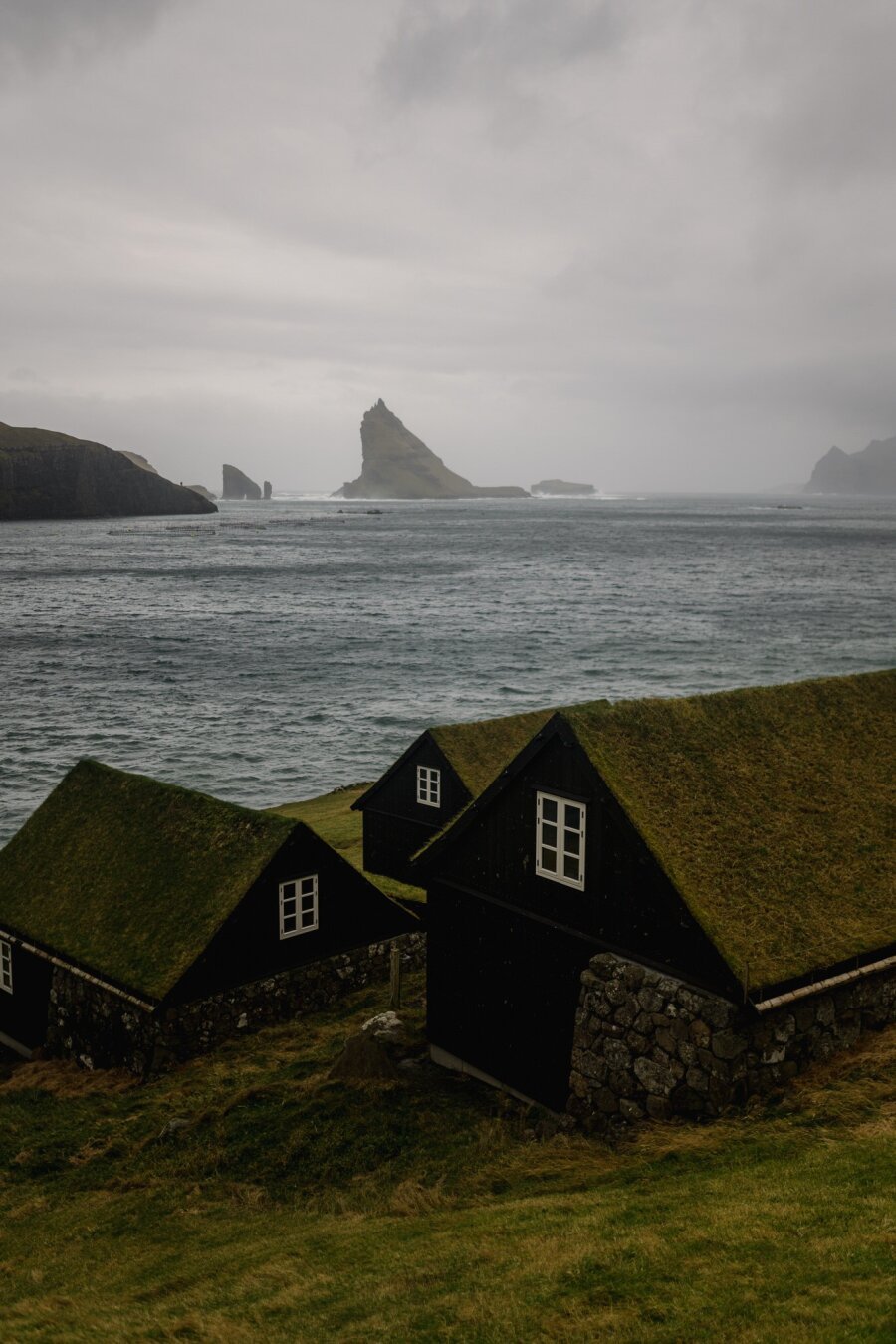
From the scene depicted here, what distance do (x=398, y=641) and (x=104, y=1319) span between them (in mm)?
87476

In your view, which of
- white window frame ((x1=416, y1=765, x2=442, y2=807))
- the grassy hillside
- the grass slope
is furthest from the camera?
the grass slope

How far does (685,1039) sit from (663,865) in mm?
2841

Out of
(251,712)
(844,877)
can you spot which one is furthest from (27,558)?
(844,877)

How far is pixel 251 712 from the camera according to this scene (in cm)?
6969

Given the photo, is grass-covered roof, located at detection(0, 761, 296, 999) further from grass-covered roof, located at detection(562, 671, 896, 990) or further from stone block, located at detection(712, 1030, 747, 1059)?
stone block, located at detection(712, 1030, 747, 1059)

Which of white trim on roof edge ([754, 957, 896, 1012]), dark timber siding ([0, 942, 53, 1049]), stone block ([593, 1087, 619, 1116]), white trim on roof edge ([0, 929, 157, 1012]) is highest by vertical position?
white trim on roof edge ([754, 957, 896, 1012])

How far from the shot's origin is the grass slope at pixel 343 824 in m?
33.2

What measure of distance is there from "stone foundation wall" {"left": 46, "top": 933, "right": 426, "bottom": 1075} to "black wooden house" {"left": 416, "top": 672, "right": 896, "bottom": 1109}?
16.3 feet

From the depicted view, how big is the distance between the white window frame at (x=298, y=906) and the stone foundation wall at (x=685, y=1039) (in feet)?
30.1

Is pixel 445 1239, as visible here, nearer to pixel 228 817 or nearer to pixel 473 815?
pixel 473 815

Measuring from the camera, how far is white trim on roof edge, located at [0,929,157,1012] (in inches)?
870

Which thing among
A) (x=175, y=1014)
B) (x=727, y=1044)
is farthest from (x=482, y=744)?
(x=727, y=1044)

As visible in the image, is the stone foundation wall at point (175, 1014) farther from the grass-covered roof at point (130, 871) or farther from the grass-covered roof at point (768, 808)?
the grass-covered roof at point (768, 808)

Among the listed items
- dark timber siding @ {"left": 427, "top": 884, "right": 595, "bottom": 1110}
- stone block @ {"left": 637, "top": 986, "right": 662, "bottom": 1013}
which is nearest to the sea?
dark timber siding @ {"left": 427, "top": 884, "right": 595, "bottom": 1110}
